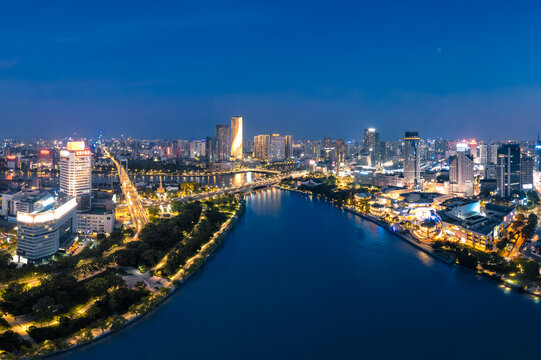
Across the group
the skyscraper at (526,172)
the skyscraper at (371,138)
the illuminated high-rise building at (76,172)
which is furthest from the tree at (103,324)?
the skyscraper at (371,138)

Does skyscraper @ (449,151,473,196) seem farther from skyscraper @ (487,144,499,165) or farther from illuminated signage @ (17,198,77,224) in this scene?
illuminated signage @ (17,198,77,224)

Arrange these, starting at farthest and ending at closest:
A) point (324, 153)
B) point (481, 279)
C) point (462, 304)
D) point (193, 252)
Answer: point (324, 153), point (193, 252), point (481, 279), point (462, 304)

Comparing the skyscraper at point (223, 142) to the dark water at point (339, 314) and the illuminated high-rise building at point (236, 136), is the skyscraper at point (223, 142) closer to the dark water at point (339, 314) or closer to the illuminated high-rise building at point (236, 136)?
the illuminated high-rise building at point (236, 136)

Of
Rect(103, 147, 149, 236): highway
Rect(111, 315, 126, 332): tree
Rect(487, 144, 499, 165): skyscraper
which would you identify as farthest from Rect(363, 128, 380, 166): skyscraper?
Rect(111, 315, 126, 332): tree

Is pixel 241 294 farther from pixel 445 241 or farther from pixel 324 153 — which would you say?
pixel 324 153

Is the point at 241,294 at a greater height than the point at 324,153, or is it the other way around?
the point at 324,153

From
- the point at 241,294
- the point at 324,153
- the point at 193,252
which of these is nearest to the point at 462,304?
the point at 241,294

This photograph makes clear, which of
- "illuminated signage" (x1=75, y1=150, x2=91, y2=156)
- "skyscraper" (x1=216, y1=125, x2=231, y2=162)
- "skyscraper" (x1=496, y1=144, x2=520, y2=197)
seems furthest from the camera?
"skyscraper" (x1=216, y1=125, x2=231, y2=162)
